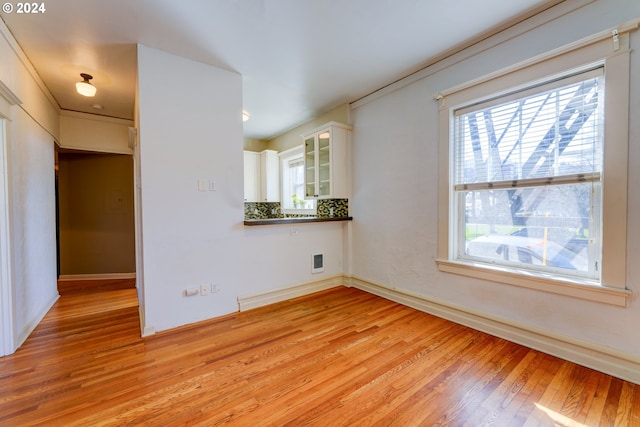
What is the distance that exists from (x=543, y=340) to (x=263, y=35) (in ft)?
11.2

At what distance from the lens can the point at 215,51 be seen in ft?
8.14

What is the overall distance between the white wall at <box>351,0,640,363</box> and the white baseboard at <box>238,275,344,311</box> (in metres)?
0.41

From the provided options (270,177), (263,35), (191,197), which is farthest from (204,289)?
(270,177)

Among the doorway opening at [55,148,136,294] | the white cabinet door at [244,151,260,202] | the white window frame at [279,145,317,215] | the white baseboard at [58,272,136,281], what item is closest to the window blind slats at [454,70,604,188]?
the white window frame at [279,145,317,215]

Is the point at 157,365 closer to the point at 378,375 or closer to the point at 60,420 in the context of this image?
the point at 60,420

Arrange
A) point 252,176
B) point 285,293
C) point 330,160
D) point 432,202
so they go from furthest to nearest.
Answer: point 252,176, point 330,160, point 285,293, point 432,202

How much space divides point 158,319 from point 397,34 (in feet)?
11.0

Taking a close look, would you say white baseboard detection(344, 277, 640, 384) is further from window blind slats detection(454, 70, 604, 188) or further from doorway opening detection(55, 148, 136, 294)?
doorway opening detection(55, 148, 136, 294)

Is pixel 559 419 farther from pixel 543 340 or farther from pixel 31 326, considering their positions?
pixel 31 326

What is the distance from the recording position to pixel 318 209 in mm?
4332

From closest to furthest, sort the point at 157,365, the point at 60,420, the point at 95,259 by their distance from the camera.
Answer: the point at 60,420 → the point at 157,365 → the point at 95,259

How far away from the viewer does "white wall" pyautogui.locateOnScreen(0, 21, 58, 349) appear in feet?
7.14

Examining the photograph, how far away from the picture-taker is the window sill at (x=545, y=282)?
1780mm

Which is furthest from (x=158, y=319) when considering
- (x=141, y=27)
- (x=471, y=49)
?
(x=471, y=49)
